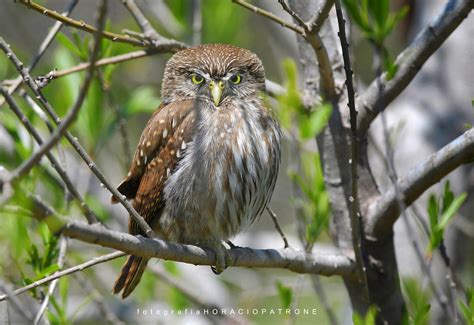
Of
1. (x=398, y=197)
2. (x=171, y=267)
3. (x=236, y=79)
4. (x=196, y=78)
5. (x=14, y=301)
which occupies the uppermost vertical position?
(x=398, y=197)

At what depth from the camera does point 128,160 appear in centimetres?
419

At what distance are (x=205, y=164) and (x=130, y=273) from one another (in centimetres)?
69

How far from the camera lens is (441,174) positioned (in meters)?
3.09

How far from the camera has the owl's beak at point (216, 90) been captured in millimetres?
3885

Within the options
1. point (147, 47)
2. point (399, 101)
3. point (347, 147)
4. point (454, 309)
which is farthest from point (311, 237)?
point (399, 101)

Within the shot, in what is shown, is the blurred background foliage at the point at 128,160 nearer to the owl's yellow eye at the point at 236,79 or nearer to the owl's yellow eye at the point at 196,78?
the owl's yellow eye at the point at 236,79

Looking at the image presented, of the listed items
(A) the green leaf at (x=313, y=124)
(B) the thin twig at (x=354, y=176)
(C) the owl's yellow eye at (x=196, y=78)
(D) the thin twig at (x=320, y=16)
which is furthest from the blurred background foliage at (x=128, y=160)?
(C) the owl's yellow eye at (x=196, y=78)

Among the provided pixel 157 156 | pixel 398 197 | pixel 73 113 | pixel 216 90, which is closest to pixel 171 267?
pixel 157 156

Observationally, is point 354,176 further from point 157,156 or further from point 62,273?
point 62,273

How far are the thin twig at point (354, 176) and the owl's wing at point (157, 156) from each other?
934 mm

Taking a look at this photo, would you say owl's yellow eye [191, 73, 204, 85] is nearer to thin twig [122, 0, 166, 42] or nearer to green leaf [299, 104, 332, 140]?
thin twig [122, 0, 166, 42]

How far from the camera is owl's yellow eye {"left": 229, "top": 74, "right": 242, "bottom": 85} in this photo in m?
4.08

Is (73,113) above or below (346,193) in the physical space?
above

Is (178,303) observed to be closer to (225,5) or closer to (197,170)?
(197,170)
